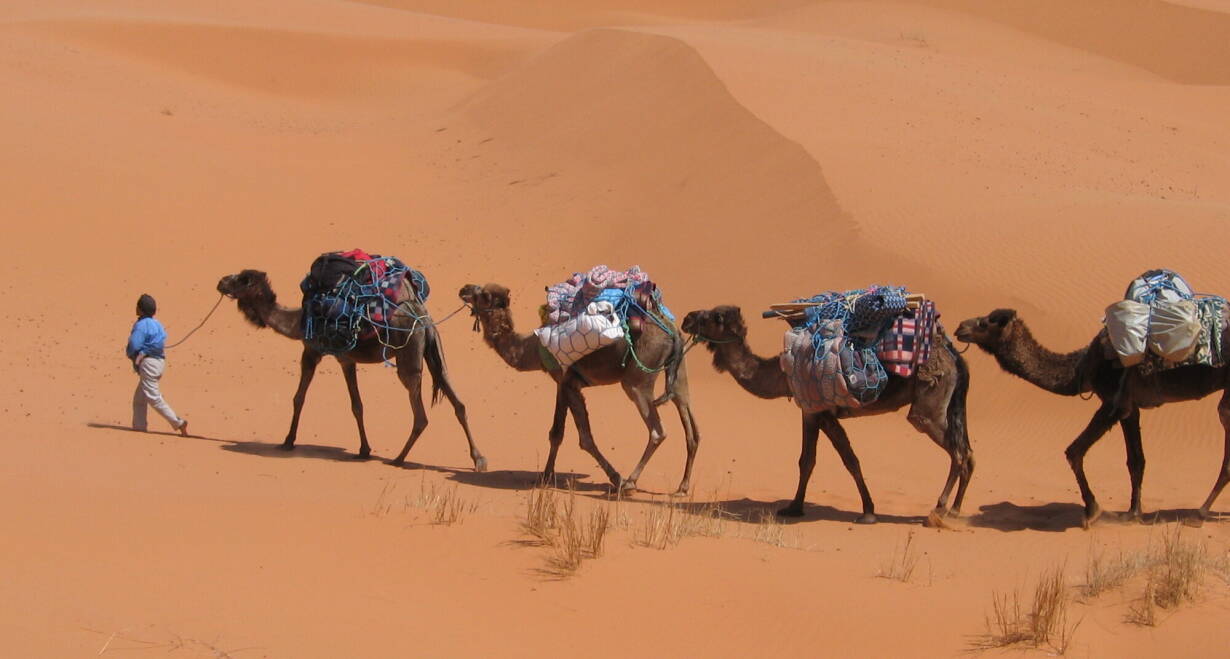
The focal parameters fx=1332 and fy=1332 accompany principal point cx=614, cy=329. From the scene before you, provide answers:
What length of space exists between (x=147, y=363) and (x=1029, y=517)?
28.8 feet

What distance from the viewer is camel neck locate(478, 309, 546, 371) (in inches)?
498

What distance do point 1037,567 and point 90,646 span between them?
6613 mm

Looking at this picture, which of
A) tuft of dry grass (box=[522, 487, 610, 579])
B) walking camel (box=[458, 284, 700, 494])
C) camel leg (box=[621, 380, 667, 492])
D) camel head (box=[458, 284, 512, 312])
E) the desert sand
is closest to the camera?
the desert sand

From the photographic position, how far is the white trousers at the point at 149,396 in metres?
13.6

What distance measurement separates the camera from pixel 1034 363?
11.7 metres

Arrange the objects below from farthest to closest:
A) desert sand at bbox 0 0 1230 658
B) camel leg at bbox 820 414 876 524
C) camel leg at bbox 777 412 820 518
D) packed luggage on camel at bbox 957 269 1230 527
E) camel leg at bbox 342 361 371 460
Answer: camel leg at bbox 342 361 371 460 < camel leg at bbox 777 412 820 518 < camel leg at bbox 820 414 876 524 < packed luggage on camel at bbox 957 269 1230 527 < desert sand at bbox 0 0 1230 658

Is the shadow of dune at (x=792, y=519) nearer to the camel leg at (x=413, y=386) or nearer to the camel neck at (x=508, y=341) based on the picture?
the camel neck at (x=508, y=341)

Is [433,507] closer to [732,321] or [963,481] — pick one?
[732,321]

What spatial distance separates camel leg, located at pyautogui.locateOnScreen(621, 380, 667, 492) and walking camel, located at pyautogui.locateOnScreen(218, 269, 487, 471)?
1744 millimetres

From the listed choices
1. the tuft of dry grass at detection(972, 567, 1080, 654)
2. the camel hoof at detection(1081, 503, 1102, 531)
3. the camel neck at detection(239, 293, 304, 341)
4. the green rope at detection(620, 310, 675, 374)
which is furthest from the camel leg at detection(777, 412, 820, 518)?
the camel neck at detection(239, 293, 304, 341)

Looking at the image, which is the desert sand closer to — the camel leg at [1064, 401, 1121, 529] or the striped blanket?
the camel leg at [1064, 401, 1121, 529]

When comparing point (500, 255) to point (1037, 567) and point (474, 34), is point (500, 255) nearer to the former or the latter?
point (1037, 567)

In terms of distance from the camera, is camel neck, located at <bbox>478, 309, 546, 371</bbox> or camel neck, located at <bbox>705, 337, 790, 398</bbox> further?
camel neck, located at <bbox>478, 309, 546, 371</bbox>

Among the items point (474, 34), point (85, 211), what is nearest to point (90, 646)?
point (85, 211)
